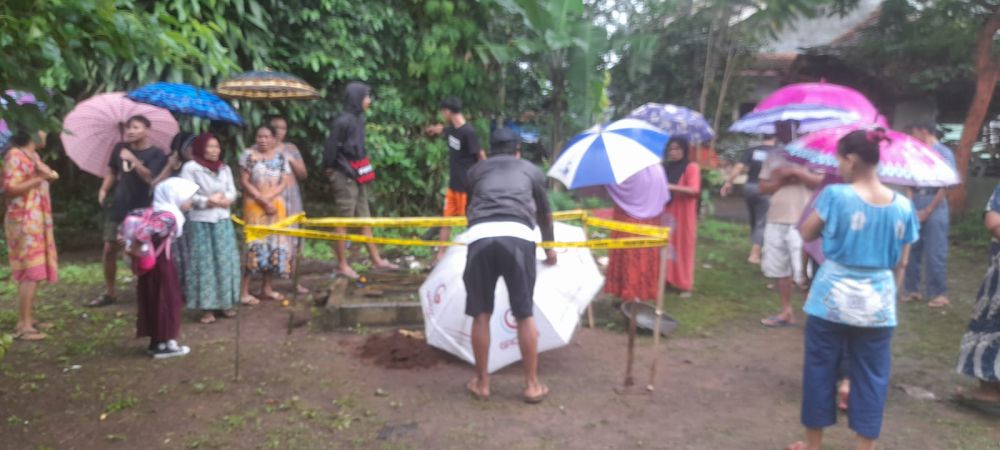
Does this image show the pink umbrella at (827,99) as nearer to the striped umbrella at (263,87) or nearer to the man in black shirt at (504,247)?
the man in black shirt at (504,247)

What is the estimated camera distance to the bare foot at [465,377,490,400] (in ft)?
14.2

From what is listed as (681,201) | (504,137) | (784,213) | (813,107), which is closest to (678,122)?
(681,201)

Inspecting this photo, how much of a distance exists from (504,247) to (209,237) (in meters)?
2.77

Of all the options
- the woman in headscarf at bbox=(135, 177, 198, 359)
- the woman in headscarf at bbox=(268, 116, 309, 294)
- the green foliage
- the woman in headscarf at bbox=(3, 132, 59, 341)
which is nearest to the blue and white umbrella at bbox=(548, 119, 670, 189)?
the woman in headscarf at bbox=(268, 116, 309, 294)

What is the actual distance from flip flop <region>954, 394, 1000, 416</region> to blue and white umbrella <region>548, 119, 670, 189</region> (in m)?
2.49

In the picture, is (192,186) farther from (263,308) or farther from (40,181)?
(263,308)

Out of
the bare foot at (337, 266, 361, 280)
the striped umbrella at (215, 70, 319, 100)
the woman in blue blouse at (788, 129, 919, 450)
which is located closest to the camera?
the woman in blue blouse at (788, 129, 919, 450)

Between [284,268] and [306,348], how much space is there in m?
1.46

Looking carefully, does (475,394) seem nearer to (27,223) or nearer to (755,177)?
(27,223)

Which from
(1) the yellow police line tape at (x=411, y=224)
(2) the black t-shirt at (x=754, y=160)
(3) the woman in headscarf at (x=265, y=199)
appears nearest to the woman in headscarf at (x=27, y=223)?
(3) the woman in headscarf at (x=265, y=199)

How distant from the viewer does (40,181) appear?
5.13 metres

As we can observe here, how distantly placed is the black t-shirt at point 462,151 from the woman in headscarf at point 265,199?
1.53 m

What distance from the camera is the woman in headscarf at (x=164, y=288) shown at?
4.80 meters

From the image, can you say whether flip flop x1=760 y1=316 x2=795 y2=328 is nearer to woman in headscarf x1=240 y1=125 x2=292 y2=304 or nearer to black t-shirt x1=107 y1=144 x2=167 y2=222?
woman in headscarf x1=240 y1=125 x2=292 y2=304
